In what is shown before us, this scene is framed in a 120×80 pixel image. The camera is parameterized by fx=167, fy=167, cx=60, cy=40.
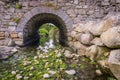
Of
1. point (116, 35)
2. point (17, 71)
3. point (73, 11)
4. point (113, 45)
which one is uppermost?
point (73, 11)

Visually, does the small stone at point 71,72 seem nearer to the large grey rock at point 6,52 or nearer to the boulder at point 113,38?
the boulder at point 113,38

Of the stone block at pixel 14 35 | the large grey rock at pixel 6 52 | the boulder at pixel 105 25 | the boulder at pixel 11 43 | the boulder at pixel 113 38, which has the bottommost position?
the large grey rock at pixel 6 52

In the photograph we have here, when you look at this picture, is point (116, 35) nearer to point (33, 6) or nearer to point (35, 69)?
point (35, 69)

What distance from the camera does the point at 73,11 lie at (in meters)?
7.19

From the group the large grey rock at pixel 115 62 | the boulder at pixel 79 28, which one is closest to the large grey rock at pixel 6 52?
the boulder at pixel 79 28

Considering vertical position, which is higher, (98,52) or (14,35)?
(14,35)

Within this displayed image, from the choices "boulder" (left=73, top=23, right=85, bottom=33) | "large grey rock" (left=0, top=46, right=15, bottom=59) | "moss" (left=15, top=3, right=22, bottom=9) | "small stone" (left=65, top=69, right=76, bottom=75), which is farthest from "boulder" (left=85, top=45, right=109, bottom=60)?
"moss" (left=15, top=3, right=22, bottom=9)

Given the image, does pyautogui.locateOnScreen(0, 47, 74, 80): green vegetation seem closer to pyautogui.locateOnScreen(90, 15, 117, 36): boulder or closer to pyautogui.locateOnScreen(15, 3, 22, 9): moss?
pyautogui.locateOnScreen(90, 15, 117, 36): boulder

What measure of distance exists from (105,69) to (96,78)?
0.29 meters

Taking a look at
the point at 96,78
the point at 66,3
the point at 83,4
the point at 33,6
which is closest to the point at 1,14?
the point at 33,6

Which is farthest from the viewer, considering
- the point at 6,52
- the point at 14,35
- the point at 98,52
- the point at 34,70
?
the point at 14,35

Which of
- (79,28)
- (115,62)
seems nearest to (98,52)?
(115,62)

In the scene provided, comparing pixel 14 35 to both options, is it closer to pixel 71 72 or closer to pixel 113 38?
pixel 71 72

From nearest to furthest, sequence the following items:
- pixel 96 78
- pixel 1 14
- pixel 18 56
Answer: pixel 96 78 < pixel 18 56 < pixel 1 14
